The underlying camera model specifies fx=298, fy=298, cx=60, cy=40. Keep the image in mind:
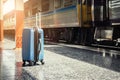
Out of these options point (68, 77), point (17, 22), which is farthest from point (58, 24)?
point (68, 77)

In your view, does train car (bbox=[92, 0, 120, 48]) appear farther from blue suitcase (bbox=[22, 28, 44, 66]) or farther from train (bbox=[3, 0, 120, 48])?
blue suitcase (bbox=[22, 28, 44, 66])

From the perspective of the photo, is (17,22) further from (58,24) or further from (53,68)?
(53,68)

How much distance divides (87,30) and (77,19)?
112 centimetres

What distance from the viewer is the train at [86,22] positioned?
1441 cm

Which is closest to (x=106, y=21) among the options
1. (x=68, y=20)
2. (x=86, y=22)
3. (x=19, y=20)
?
(x=86, y=22)

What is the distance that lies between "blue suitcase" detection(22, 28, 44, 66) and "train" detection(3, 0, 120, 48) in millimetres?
4101

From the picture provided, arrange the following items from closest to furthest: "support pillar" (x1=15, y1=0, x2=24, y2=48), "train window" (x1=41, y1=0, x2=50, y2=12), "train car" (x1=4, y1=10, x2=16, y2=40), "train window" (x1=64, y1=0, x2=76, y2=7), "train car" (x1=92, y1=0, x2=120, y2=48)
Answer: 1. "train car" (x1=92, y1=0, x2=120, y2=48)
2. "support pillar" (x1=15, y1=0, x2=24, y2=48)
3. "train window" (x1=64, y1=0, x2=76, y2=7)
4. "train window" (x1=41, y1=0, x2=50, y2=12)
5. "train car" (x1=4, y1=10, x2=16, y2=40)

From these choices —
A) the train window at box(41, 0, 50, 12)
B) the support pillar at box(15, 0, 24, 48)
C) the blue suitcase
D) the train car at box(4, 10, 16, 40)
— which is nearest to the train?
the support pillar at box(15, 0, 24, 48)

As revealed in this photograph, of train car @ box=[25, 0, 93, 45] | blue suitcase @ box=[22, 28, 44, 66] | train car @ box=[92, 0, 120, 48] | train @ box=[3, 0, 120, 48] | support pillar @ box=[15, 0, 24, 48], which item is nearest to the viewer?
blue suitcase @ box=[22, 28, 44, 66]

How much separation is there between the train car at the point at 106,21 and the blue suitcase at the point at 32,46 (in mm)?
5594

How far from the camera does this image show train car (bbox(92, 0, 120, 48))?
14055mm

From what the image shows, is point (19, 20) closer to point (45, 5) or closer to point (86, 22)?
point (86, 22)

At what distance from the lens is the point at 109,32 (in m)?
14.6

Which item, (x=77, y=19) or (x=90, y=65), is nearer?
(x=90, y=65)
